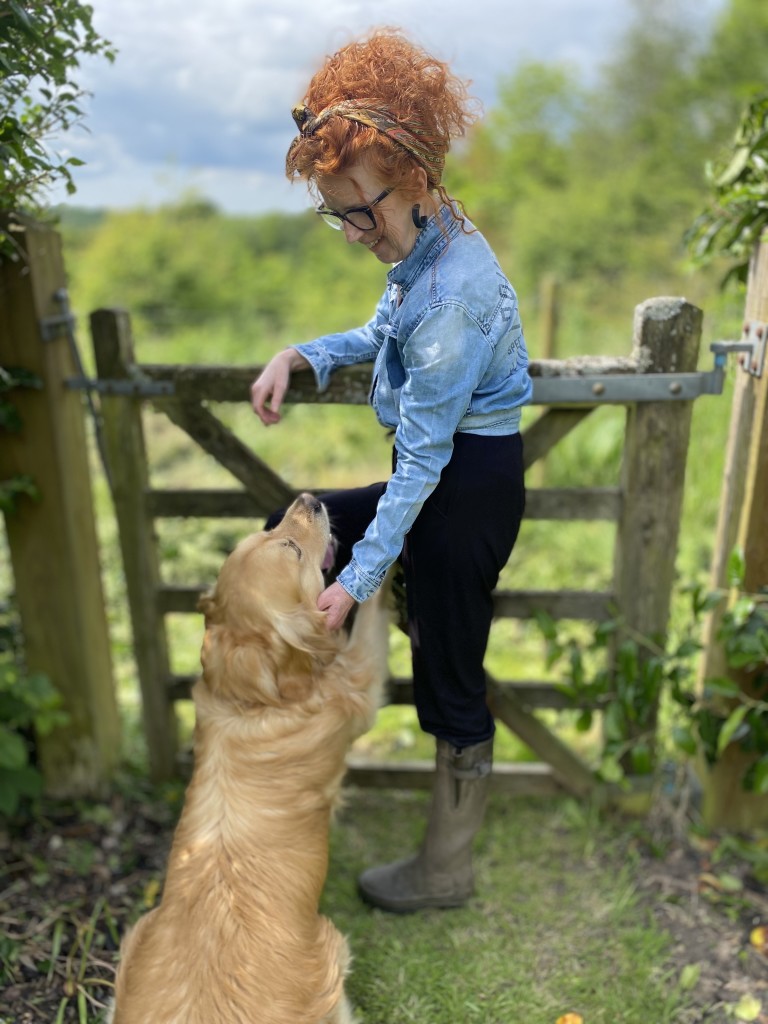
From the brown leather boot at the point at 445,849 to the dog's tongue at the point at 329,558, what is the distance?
727mm

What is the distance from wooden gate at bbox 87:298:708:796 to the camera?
2.54 metres

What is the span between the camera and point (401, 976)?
2547 millimetres

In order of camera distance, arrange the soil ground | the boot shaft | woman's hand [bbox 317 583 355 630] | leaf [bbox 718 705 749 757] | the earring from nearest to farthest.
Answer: the earring
woman's hand [bbox 317 583 355 630]
the soil ground
the boot shaft
leaf [bbox 718 705 749 757]

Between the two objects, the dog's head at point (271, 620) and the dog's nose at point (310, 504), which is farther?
the dog's nose at point (310, 504)

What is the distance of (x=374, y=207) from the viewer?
6.10 ft

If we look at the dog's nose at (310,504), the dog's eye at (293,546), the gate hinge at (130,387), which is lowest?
the dog's eye at (293,546)

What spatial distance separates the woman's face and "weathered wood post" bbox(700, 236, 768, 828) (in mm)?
1311

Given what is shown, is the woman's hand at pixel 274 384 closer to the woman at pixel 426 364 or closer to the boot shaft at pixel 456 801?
the woman at pixel 426 364

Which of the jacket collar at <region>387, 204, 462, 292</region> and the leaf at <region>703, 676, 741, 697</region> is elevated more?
the jacket collar at <region>387, 204, 462, 292</region>

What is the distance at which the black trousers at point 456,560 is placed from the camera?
210cm

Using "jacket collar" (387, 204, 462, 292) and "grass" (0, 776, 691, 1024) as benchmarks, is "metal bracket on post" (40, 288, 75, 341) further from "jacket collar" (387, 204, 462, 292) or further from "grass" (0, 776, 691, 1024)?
"grass" (0, 776, 691, 1024)

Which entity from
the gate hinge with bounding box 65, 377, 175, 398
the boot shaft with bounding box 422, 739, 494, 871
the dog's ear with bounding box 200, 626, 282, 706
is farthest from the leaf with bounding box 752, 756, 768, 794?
the gate hinge with bounding box 65, 377, 175, 398

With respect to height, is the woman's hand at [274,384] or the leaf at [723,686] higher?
the woman's hand at [274,384]

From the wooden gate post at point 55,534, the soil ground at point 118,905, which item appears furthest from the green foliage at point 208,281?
the soil ground at point 118,905
